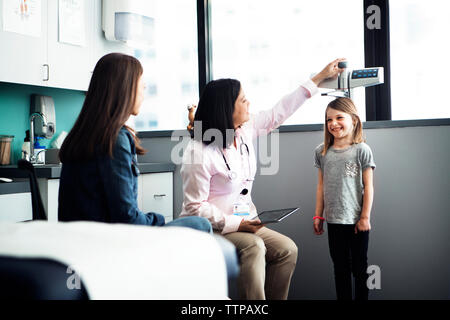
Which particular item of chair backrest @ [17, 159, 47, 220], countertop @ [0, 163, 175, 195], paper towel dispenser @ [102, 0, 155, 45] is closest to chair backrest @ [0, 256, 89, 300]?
chair backrest @ [17, 159, 47, 220]

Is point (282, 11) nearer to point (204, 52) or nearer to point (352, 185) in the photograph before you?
point (204, 52)

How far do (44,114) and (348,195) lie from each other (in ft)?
6.00

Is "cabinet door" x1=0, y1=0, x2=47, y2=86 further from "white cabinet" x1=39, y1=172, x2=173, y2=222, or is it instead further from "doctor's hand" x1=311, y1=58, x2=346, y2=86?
"doctor's hand" x1=311, y1=58, x2=346, y2=86

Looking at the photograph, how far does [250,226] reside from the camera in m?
1.77

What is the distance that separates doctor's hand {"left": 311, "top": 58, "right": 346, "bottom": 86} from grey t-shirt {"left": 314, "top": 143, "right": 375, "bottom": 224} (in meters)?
0.35

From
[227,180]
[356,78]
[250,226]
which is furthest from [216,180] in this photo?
[356,78]

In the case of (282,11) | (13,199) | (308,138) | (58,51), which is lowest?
(13,199)

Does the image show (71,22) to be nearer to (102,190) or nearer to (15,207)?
(15,207)

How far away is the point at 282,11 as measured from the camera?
8.99ft

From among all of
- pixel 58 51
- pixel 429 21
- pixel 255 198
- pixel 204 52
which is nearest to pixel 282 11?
pixel 204 52

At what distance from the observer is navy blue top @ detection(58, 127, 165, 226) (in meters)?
1.17

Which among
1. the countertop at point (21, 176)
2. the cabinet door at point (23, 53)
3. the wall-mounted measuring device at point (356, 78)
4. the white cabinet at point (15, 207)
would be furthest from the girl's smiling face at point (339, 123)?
the cabinet door at point (23, 53)
